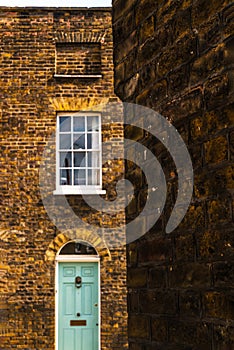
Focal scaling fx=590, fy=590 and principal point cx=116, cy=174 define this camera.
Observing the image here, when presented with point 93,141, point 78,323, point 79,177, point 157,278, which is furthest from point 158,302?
point 93,141

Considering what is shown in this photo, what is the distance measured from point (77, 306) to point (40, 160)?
3.37m

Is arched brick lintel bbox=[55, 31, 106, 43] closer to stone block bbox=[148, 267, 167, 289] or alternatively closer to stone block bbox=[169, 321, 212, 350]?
stone block bbox=[148, 267, 167, 289]

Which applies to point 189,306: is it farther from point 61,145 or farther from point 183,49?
point 61,145

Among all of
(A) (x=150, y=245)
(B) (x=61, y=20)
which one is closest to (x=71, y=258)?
(B) (x=61, y=20)

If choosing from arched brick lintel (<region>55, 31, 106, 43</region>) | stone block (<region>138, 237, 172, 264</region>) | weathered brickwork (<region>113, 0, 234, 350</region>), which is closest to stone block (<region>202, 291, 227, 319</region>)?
weathered brickwork (<region>113, 0, 234, 350</region>)

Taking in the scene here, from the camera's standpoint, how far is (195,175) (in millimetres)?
2943

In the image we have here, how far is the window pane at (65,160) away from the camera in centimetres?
1353

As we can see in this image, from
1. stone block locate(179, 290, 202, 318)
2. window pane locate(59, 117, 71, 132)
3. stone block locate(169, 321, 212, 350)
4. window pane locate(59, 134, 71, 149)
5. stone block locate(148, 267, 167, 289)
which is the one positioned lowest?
stone block locate(169, 321, 212, 350)

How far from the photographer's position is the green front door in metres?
13.0

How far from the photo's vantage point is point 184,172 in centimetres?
305

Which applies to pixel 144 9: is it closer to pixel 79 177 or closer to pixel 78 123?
pixel 79 177

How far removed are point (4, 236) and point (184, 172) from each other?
10.5m

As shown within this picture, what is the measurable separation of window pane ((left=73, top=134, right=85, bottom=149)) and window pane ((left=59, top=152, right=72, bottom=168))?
0.25 meters

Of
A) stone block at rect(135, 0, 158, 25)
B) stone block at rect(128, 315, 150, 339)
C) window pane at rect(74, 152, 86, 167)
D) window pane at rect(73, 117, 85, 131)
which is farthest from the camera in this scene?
window pane at rect(73, 117, 85, 131)
